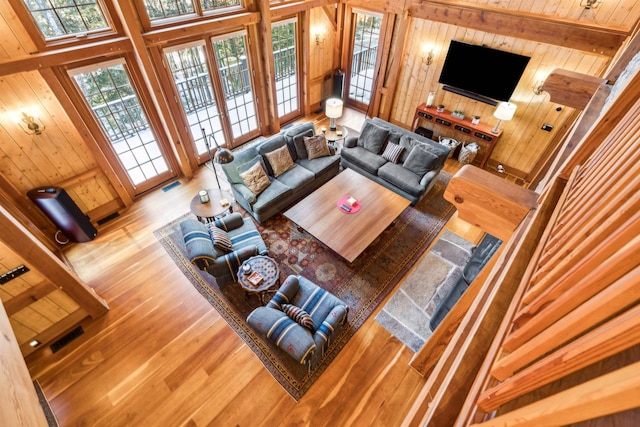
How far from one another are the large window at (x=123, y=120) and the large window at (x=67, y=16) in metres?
0.38

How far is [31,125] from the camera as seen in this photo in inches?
133

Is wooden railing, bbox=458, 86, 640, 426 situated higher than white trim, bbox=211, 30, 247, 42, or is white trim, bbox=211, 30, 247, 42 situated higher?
wooden railing, bbox=458, 86, 640, 426

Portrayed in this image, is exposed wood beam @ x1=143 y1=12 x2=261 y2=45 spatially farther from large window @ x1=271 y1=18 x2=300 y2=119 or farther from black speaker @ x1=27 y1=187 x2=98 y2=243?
black speaker @ x1=27 y1=187 x2=98 y2=243

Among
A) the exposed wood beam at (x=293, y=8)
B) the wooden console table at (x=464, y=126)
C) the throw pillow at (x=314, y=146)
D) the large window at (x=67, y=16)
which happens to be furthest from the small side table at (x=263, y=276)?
the wooden console table at (x=464, y=126)

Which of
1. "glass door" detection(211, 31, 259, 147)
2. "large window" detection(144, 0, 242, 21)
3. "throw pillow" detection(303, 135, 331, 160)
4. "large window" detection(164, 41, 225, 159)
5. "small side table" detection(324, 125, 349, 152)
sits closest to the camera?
A: "large window" detection(144, 0, 242, 21)

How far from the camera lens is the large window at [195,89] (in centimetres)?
441

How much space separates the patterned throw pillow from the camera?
2.83 m

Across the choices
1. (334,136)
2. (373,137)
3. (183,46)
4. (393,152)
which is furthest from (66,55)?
(393,152)

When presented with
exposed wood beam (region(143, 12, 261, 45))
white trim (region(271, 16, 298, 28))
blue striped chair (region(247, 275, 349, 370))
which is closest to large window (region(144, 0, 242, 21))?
exposed wood beam (region(143, 12, 261, 45))

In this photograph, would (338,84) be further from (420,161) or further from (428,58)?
(420,161)

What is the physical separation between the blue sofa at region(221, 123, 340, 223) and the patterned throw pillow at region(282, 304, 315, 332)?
1684 millimetres

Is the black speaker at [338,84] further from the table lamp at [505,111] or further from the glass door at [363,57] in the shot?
the table lamp at [505,111]

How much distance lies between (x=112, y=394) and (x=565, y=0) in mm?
7160

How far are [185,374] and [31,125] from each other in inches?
131
